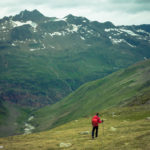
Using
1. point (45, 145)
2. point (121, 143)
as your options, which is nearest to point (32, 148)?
point (45, 145)

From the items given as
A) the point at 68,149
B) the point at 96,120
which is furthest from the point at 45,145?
the point at 96,120

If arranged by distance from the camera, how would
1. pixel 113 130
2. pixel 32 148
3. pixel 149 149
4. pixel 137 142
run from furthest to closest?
pixel 113 130, pixel 32 148, pixel 137 142, pixel 149 149

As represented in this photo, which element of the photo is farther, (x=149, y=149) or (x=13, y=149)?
(x=13, y=149)

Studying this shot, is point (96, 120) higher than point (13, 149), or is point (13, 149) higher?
point (96, 120)

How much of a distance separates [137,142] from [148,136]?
11.1ft

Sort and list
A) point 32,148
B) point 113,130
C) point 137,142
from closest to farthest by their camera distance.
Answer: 1. point 137,142
2. point 32,148
3. point 113,130

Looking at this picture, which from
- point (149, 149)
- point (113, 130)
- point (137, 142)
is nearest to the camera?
point (149, 149)

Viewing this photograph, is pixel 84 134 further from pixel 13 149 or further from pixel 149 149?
pixel 149 149

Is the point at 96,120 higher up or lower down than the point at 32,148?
higher up

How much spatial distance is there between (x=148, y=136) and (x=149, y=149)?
24.4 ft

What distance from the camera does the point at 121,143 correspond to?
135ft

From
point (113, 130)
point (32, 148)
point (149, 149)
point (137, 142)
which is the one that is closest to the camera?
point (149, 149)

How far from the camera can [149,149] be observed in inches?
1390

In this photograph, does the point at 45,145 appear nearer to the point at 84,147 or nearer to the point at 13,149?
the point at 13,149
